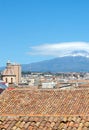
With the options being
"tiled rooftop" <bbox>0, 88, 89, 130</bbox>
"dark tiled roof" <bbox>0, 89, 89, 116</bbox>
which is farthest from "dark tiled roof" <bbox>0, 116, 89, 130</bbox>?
"dark tiled roof" <bbox>0, 89, 89, 116</bbox>

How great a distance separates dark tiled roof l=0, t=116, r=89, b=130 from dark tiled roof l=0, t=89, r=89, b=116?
1186 cm

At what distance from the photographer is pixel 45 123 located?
1135 cm

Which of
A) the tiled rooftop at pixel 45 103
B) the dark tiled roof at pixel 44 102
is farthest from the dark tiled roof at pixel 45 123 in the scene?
the dark tiled roof at pixel 44 102

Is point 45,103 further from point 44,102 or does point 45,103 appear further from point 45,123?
point 45,123

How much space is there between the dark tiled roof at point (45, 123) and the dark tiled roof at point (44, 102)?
38.9 ft

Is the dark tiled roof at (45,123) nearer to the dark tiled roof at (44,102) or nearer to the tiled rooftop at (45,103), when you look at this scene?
the tiled rooftop at (45,103)

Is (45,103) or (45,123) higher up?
(45,123)

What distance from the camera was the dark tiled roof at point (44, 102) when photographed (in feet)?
79.9

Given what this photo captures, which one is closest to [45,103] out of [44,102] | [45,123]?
[44,102]

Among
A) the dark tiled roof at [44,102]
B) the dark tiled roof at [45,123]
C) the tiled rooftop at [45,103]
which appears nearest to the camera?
→ the dark tiled roof at [45,123]

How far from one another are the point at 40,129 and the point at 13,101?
628 inches

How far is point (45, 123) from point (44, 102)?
48.4 ft

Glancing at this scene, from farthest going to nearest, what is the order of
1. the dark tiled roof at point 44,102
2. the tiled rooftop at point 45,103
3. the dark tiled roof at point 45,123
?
the dark tiled roof at point 44,102 < the tiled rooftop at point 45,103 < the dark tiled roof at point 45,123

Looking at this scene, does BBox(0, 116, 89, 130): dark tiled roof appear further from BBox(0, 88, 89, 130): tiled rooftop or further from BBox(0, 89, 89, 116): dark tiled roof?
BBox(0, 89, 89, 116): dark tiled roof
